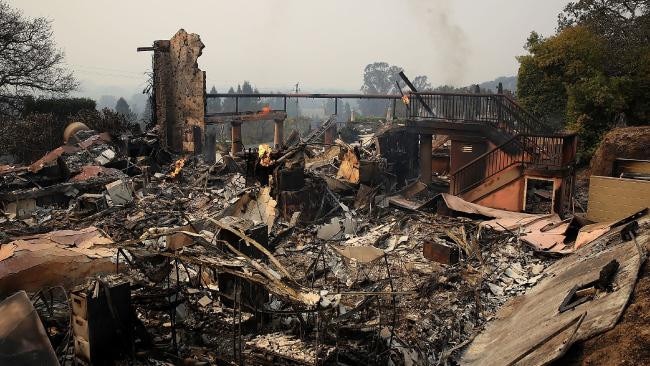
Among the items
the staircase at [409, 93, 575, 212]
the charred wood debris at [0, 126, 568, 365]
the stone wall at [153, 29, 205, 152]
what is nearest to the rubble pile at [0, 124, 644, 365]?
the charred wood debris at [0, 126, 568, 365]

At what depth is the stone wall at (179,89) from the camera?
21.8m

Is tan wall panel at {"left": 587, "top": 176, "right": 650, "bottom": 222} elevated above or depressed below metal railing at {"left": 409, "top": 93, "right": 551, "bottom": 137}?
below

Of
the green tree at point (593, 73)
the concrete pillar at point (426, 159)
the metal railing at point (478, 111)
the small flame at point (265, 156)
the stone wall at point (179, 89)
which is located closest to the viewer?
the small flame at point (265, 156)

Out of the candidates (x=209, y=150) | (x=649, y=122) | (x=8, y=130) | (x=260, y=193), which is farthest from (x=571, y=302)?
(x=8, y=130)

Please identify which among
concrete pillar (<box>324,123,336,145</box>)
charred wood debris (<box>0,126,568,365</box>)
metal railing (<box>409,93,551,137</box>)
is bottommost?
charred wood debris (<box>0,126,568,365</box>)

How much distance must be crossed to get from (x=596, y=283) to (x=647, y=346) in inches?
70.5

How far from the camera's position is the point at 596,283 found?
5477 millimetres

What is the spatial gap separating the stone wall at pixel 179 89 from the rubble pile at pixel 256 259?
396 centimetres

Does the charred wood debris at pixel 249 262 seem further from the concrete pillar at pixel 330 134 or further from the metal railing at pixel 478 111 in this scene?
the concrete pillar at pixel 330 134

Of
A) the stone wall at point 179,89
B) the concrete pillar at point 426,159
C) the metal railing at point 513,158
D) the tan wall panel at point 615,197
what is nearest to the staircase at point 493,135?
the metal railing at point 513,158

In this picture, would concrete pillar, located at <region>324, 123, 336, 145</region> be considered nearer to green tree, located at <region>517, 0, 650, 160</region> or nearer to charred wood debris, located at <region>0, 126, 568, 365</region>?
charred wood debris, located at <region>0, 126, 568, 365</region>

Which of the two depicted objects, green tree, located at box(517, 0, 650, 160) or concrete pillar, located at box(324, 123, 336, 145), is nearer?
green tree, located at box(517, 0, 650, 160)

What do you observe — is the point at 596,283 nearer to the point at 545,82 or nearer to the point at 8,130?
the point at 545,82

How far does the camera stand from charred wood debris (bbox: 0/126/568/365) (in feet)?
17.6
